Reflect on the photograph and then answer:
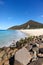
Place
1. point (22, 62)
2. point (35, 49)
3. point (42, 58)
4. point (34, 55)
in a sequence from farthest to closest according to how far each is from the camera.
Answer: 1. point (35, 49)
2. point (34, 55)
3. point (42, 58)
4. point (22, 62)

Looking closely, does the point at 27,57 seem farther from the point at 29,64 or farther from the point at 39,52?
the point at 39,52

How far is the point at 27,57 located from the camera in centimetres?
586

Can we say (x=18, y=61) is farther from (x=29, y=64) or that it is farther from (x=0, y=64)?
(x=0, y=64)

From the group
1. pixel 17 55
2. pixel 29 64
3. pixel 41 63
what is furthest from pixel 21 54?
pixel 41 63

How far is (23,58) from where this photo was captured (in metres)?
5.68

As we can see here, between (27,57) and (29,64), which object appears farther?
(27,57)

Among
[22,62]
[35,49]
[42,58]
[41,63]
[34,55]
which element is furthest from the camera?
[35,49]

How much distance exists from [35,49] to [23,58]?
1289 mm

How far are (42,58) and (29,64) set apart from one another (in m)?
0.79

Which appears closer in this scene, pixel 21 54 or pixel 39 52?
pixel 21 54

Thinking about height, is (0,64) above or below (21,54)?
below

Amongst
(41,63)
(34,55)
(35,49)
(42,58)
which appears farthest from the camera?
(35,49)

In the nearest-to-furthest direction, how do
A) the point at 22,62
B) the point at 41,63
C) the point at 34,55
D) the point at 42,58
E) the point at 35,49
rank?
the point at 41,63
the point at 22,62
the point at 42,58
the point at 34,55
the point at 35,49

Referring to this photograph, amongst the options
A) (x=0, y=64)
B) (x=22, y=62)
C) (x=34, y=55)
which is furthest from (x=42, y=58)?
(x=0, y=64)
